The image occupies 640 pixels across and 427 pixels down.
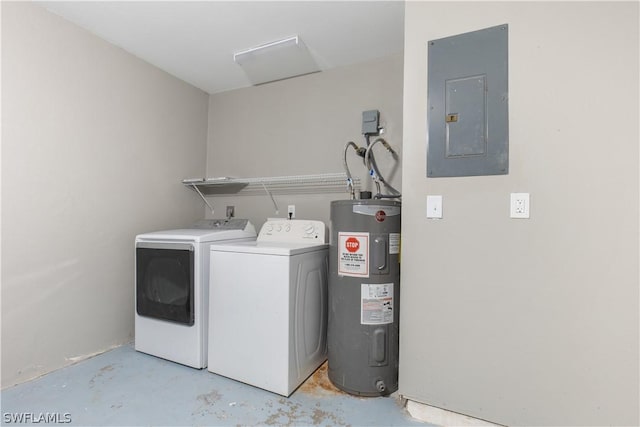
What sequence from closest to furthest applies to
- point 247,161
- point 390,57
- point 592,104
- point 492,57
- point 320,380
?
1. point 592,104
2. point 492,57
3. point 320,380
4. point 390,57
5. point 247,161

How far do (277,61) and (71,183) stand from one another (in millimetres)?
1735

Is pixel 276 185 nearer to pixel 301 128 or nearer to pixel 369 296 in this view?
pixel 301 128

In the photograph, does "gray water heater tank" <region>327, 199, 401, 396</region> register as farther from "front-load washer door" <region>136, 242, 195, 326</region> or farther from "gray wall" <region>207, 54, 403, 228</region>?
"front-load washer door" <region>136, 242, 195, 326</region>

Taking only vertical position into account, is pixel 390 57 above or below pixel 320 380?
above

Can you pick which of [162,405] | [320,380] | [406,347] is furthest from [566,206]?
[162,405]

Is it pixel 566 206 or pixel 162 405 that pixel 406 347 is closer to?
pixel 566 206

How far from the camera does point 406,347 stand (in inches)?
61.6

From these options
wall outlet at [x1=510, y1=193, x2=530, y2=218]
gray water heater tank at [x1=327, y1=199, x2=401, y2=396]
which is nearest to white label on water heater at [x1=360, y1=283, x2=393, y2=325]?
gray water heater tank at [x1=327, y1=199, x2=401, y2=396]

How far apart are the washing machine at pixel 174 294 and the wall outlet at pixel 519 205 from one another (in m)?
1.74

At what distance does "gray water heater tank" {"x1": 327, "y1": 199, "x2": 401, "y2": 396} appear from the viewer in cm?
162

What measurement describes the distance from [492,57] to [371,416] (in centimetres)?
184

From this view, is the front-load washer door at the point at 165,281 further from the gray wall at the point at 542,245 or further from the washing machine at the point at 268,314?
the gray wall at the point at 542,245

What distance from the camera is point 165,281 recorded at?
2047 mm

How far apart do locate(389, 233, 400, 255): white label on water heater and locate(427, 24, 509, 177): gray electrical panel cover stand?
1.21 ft
